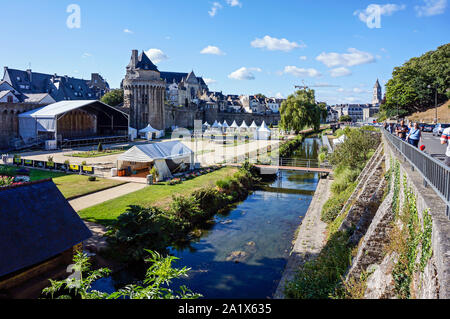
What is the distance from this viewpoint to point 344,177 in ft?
67.3

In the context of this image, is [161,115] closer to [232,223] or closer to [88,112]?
[88,112]

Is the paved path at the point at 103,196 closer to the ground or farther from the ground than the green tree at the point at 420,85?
closer to the ground

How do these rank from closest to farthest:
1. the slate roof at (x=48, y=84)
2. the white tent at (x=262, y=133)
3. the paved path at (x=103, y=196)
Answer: the paved path at (x=103, y=196)
the white tent at (x=262, y=133)
the slate roof at (x=48, y=84)

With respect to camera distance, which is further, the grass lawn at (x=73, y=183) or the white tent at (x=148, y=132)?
the white tent at (x=148, y=132)

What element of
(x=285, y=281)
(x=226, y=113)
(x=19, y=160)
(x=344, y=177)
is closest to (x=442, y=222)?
(x=285, y=281)

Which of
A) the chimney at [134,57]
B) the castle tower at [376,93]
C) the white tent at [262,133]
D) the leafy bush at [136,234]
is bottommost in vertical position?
the leafy bush at [136,234]

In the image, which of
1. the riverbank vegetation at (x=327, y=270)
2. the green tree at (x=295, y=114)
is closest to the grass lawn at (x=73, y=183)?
the riverbank vegetation at (x=327, y=270)

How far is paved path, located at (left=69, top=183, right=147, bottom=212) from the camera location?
16.3 metres

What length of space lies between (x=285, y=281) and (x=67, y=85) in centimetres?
7362

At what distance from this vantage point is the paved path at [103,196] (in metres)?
16.3

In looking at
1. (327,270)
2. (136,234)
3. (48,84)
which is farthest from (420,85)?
(48,84)

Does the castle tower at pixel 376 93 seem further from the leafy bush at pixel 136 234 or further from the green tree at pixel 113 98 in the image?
the leafy bush at pixel 136 234

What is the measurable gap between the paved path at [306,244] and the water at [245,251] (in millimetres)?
636

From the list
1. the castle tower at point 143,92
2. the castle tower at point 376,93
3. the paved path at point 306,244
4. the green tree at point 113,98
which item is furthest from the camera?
the castle tower at point 376,93
